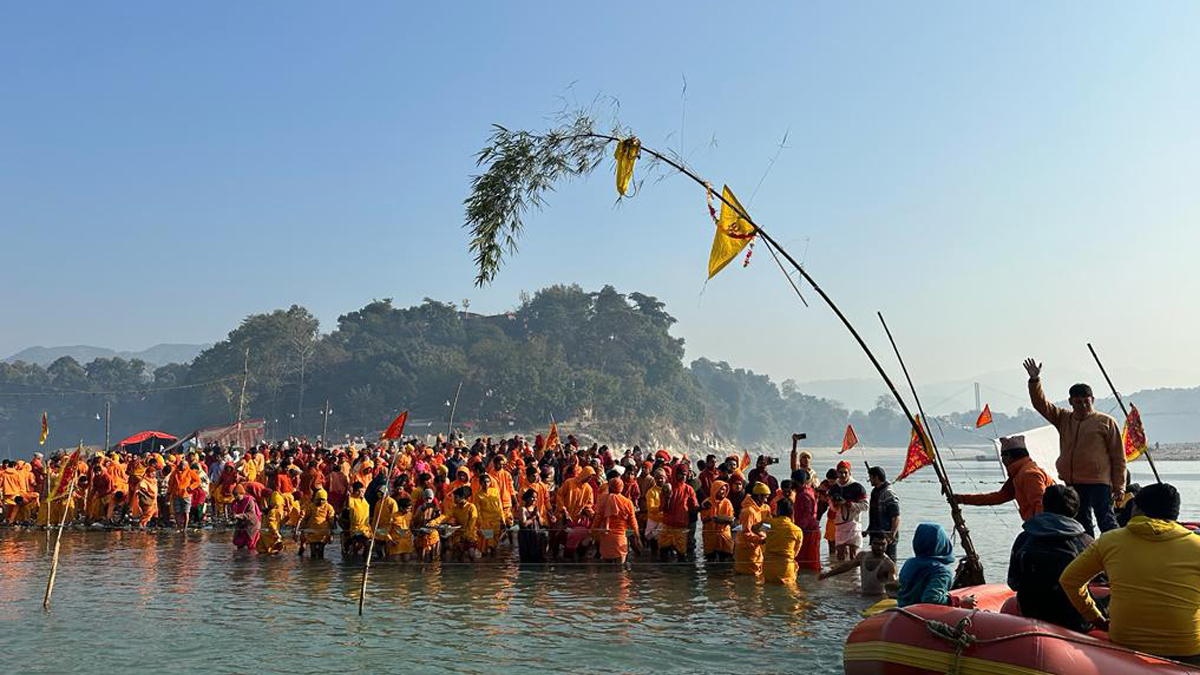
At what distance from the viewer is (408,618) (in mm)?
11430

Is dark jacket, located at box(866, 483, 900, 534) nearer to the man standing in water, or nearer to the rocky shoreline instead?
the man standing in water

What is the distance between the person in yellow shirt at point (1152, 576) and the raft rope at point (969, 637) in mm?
100

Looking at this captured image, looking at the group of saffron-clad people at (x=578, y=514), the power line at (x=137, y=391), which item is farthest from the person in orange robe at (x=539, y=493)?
the power line at (x=137, y=391)

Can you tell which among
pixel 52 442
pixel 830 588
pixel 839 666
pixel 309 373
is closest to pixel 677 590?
pixel 830 588

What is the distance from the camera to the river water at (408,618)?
9547 millimetres

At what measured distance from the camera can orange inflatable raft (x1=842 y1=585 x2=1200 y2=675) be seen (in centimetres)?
600

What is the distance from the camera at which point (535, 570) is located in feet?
50.5

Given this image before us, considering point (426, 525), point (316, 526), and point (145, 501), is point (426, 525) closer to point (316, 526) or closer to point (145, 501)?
point (316, 526)

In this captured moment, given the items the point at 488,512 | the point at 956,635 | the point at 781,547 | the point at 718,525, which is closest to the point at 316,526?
the point at 488,512

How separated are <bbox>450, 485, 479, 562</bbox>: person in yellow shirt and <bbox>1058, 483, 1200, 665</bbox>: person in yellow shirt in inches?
419

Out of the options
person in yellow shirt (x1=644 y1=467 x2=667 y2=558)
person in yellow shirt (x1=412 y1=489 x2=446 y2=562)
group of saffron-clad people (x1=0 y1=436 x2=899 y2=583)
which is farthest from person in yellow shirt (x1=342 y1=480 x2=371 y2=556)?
person in yellow shirt (x1=644 y1=467 x2=667 y2=558)

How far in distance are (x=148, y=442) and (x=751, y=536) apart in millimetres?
30829

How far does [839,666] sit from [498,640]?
3405 millimetres

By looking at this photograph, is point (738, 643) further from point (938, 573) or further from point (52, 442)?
point (52, 442)
